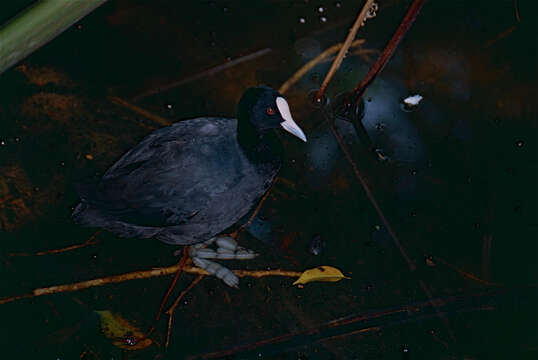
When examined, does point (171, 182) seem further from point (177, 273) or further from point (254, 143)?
point (177, 273)

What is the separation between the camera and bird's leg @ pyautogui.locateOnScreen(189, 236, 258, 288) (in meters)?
2.04

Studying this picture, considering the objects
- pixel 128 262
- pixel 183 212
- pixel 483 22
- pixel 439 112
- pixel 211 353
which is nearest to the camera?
pixel 183 212

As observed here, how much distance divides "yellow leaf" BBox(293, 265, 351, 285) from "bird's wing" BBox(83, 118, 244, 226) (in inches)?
19.5

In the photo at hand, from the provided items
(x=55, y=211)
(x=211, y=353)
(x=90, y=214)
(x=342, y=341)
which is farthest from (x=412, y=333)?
(x=55, y=211)

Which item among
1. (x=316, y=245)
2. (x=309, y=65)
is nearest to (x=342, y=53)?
(x=309, y=65)

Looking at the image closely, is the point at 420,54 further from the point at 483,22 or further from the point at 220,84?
the point at 220,84

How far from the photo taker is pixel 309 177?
2219 mm

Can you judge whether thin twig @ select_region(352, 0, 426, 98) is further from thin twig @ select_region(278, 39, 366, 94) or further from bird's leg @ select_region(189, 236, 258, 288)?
bird's leg @ select_region(189, 236, 258, 288)

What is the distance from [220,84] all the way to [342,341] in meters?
1.27

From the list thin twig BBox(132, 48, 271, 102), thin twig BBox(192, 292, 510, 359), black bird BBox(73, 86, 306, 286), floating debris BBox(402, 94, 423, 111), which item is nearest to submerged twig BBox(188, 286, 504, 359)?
thin twig BBox(192, 292, 510, 359)

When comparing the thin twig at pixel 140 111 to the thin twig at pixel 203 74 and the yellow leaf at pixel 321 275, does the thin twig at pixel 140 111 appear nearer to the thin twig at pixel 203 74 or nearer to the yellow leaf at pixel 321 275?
the thin twig at pixel 203 74

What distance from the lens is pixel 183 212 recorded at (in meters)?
1.78

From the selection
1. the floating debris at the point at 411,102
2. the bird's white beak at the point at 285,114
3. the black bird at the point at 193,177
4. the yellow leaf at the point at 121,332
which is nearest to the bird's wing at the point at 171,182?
the black bird at the point at 193,177

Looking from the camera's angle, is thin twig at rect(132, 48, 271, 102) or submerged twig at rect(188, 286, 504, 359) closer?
submerged twig at rect(188, 286, 504, 359)
